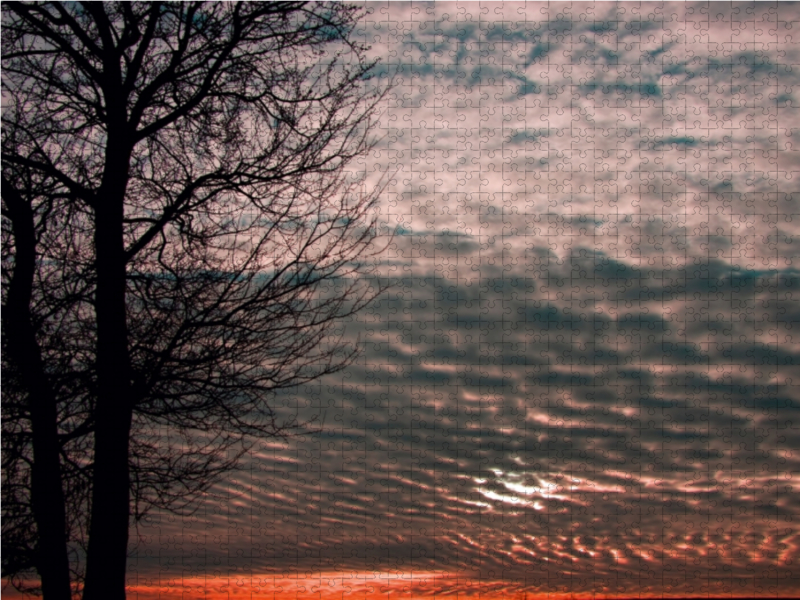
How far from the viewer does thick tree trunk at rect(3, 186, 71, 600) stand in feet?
28.1

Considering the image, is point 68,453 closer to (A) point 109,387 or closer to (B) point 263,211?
(A) point 109,387

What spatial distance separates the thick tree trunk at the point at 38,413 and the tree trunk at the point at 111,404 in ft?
1.71

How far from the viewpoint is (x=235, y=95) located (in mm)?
9805

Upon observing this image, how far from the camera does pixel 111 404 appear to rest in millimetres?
8547

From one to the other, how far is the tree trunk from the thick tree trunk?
1.71 feet

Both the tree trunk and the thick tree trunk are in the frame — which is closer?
the tree trunk

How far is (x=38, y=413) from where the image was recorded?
8.62 meters

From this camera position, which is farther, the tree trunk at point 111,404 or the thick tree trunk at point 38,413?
the thick tree trunk at point 38,413

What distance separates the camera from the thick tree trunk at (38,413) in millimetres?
8578

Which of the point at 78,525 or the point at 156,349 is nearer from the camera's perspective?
the point at 156,349

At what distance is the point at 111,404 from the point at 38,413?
31.1 inches

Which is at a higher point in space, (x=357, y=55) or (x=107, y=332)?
(x=357, y=55)

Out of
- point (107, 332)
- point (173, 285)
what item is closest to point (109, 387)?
point (107, 332)

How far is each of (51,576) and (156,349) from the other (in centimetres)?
255
